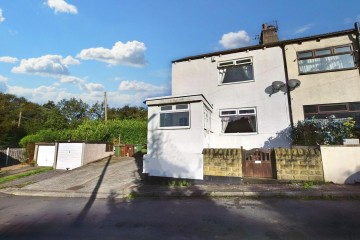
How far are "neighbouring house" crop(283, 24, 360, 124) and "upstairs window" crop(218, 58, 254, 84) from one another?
203 cm

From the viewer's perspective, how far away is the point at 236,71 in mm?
12750

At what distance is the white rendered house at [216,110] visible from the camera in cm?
978

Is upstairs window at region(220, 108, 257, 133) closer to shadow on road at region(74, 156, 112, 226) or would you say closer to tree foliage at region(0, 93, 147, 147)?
shadow on road at region(74, 156, 112, 226)

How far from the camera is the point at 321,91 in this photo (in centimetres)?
1080

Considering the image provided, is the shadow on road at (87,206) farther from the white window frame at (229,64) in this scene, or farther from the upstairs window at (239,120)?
the white window frame at (229,64)

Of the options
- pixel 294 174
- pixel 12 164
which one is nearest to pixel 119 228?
pixel 294 174

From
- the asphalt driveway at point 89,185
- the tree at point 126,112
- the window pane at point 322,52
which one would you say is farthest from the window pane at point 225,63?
the tree at point 126,112

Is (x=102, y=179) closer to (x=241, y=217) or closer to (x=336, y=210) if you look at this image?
(x=241, y=217)

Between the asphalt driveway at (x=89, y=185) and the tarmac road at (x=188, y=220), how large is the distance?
155 centimetres

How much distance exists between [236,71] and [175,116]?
16.8ft

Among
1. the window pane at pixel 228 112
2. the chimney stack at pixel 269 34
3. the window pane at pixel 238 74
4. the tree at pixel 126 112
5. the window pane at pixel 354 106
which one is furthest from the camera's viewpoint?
the tree at pixel 126 112

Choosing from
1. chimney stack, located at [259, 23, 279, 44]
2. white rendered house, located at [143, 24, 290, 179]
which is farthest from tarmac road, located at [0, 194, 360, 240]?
chimney stack, located at [259, 23, 279, 44]

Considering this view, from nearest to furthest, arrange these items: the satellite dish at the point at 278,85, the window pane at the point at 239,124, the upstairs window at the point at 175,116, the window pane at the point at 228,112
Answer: the upstairs window at the point at 175,116 → the satellite dish at the point at 278,85 → the window pane at the point at 239,124 → the window pane at the point at 228,112

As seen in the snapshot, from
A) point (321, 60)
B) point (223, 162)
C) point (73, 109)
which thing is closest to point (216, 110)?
point (223, 162)
